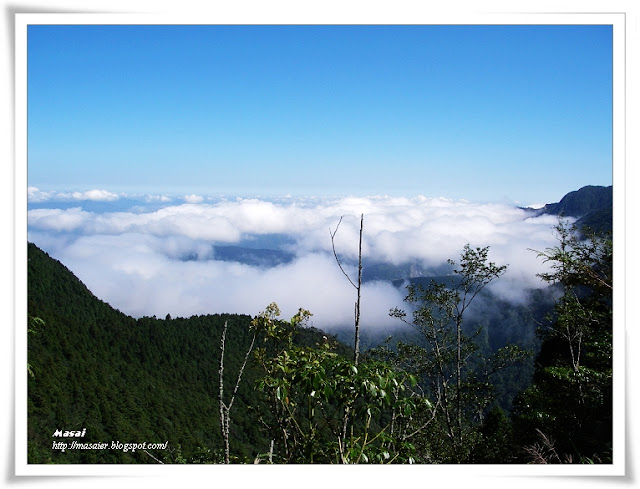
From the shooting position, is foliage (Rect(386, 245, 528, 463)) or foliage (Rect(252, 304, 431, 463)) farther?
foliage (Rect(386, 245, 528, 463))

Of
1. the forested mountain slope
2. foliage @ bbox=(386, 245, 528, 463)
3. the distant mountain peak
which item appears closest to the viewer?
the forested mountain slope

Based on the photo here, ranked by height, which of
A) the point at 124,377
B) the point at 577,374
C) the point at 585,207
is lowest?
the point at 124,377

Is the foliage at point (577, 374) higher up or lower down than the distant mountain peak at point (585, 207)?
lower down

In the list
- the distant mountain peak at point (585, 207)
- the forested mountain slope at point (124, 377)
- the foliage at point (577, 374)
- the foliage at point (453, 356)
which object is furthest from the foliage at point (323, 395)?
the distant mountain peak at point (585, 207)

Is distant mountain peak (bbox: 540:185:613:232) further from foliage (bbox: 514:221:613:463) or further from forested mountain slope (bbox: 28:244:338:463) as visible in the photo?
forested mountain slope (bbox: 28:244:338:463)

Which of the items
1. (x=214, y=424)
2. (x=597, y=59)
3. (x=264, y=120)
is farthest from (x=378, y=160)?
(x=214, y=424)

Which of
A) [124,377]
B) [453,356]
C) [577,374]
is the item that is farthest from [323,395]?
[453,356]

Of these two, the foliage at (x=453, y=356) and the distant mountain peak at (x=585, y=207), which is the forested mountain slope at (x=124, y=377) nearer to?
the foliage at (x=453, y=356)

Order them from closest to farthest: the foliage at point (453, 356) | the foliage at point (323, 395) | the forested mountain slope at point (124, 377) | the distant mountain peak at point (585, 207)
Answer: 1. the foliage at point (323, 395)
2. the forested mountain slope at point (124, 377)
3. the distant mountain peak at point (585, 207)
4. the foliage at point (453, 356)

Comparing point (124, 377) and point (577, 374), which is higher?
point (577, 374)

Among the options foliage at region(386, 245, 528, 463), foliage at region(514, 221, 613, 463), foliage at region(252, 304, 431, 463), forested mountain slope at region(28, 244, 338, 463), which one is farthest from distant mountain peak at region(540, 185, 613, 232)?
forested mountain slope at region(28, 244, 338, 463)

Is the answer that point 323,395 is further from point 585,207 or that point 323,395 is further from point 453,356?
point 453,356
